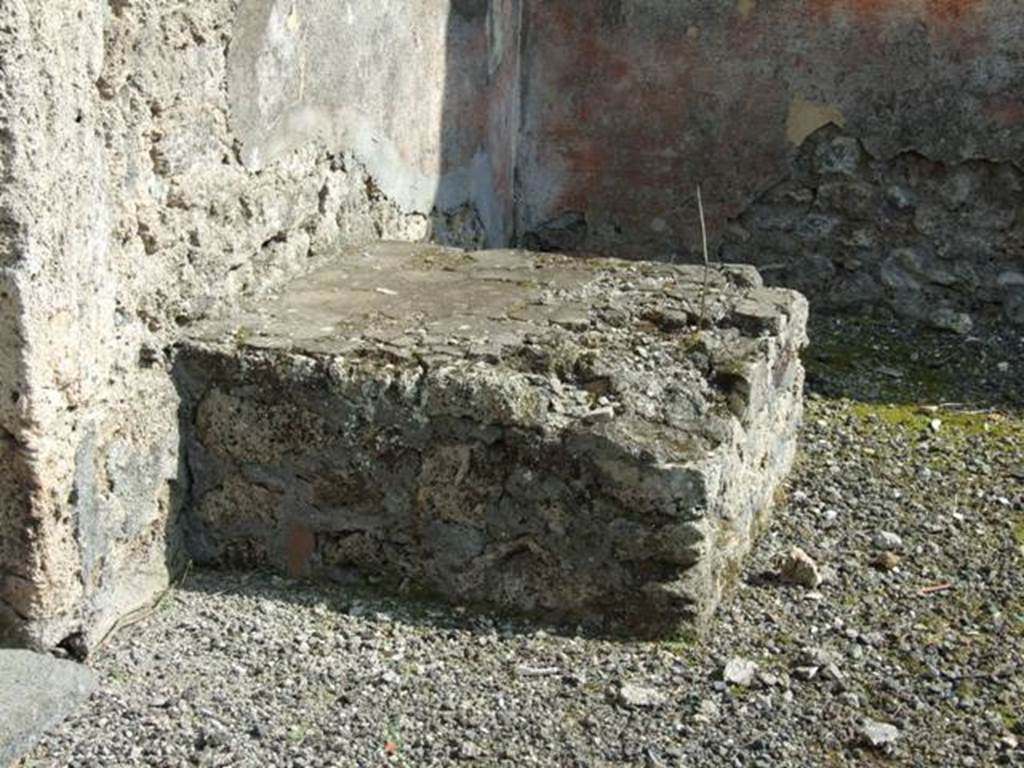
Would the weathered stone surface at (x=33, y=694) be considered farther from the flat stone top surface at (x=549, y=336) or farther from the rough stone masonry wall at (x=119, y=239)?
the flat stone top surface at (x=549, y=336)

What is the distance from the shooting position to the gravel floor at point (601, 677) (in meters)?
2.42

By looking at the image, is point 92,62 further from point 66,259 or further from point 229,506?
point 229,506

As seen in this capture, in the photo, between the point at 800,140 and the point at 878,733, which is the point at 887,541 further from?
the point at 800,140

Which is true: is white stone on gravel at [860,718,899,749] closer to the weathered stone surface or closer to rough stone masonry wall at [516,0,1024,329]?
the weathered stone surface

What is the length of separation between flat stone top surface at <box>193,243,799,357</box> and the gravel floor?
1.76ft

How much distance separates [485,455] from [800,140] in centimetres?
302

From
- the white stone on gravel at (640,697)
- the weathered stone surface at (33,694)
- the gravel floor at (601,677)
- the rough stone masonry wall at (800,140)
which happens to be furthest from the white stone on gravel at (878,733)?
the rough stone masonry wall at (800,140)

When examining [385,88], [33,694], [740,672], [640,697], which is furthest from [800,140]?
[33,694]

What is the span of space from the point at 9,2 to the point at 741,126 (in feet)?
11.9

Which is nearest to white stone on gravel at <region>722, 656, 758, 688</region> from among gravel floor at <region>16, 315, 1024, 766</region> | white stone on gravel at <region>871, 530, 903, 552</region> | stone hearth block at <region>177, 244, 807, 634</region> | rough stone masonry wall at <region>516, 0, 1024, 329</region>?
gravel floor at <region>16, 315, 1024, 766</region>

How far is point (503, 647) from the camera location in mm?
2752

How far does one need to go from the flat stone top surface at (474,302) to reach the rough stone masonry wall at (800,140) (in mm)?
1856

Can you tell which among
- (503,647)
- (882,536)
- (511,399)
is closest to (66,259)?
(511,399)

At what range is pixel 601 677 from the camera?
2654 millimetres
